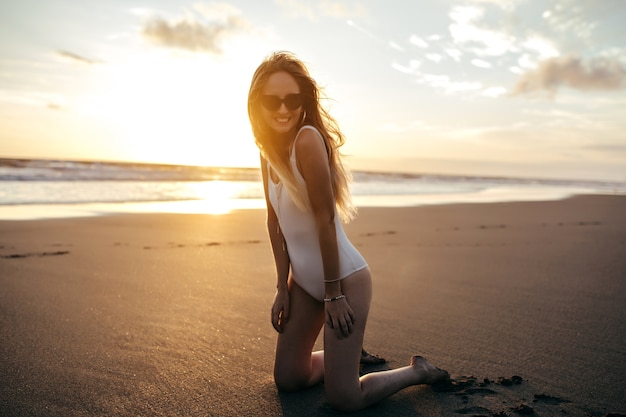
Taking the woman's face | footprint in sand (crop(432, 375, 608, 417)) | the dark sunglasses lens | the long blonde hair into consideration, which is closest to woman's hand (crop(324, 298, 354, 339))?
the long blonde hair

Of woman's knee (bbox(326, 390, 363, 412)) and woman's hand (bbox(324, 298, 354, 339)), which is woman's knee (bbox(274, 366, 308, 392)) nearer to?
woman's knee (bbox(326, 390, 363, 412))

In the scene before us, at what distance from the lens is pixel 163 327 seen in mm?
3666

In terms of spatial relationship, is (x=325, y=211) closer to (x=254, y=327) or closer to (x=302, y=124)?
(x=302, y=124)

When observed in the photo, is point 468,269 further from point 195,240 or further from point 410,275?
point 195,240

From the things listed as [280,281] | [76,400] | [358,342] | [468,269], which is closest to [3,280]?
[76,400]

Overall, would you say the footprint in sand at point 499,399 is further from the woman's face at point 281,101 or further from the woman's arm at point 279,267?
the woman's face at point 281,101

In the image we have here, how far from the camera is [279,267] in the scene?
293 cm

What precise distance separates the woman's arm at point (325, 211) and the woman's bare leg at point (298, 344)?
1.07 ft

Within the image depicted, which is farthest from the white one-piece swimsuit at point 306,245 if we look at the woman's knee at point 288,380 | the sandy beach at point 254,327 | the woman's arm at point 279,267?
the sandy beach at point 254,327

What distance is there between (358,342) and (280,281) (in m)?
0.64

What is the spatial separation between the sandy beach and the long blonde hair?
1.16 m

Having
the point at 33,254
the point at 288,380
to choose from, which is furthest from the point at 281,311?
the point at 33,254

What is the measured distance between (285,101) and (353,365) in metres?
1.44

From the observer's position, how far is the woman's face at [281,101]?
2607 mm
